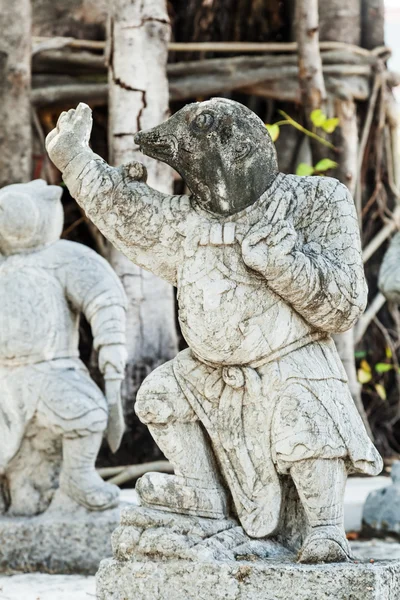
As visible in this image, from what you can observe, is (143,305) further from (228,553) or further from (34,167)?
(228,553)

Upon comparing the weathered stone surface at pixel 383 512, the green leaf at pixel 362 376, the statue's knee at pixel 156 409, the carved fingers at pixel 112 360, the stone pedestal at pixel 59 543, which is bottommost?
the green leaf at pixel 362 376

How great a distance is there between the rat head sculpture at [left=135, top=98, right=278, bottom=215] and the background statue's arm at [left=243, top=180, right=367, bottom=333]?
0.55 feet

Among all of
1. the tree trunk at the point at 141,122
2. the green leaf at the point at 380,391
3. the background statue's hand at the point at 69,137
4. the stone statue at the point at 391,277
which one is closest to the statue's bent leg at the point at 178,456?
the background statue's hand at the point at 69,137

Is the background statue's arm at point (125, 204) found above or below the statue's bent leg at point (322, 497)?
above

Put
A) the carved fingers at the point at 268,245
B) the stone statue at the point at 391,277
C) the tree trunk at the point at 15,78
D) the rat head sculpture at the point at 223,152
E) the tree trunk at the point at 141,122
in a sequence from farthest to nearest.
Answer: the tree trunk at the point at 15,78 → the tree trunk at the point at 141,122 → the stone statue at the point at 391,277 → the rat head sculpture at the point at 223,152 → the carved fingers at the point at 268,245

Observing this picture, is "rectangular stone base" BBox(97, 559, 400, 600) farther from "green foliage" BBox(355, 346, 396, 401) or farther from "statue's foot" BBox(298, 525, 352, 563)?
"green foliage" BBox(355, 346, 396, 401)

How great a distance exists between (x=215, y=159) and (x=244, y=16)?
5272mm

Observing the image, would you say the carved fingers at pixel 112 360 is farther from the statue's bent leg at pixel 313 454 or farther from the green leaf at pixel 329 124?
the green leaf at pixel 329 124

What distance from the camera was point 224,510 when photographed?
4293 millimetres

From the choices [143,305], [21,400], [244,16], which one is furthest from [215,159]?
[244,16]

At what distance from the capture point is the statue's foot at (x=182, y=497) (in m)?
4.25

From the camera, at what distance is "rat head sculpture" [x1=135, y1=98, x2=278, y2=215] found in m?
4.19

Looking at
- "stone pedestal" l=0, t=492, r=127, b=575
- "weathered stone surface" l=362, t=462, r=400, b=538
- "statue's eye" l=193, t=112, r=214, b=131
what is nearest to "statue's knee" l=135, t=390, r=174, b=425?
"statue's eye" l=193, t=112, r=214, b=131

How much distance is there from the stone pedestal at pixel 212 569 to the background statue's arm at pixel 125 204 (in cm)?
86
